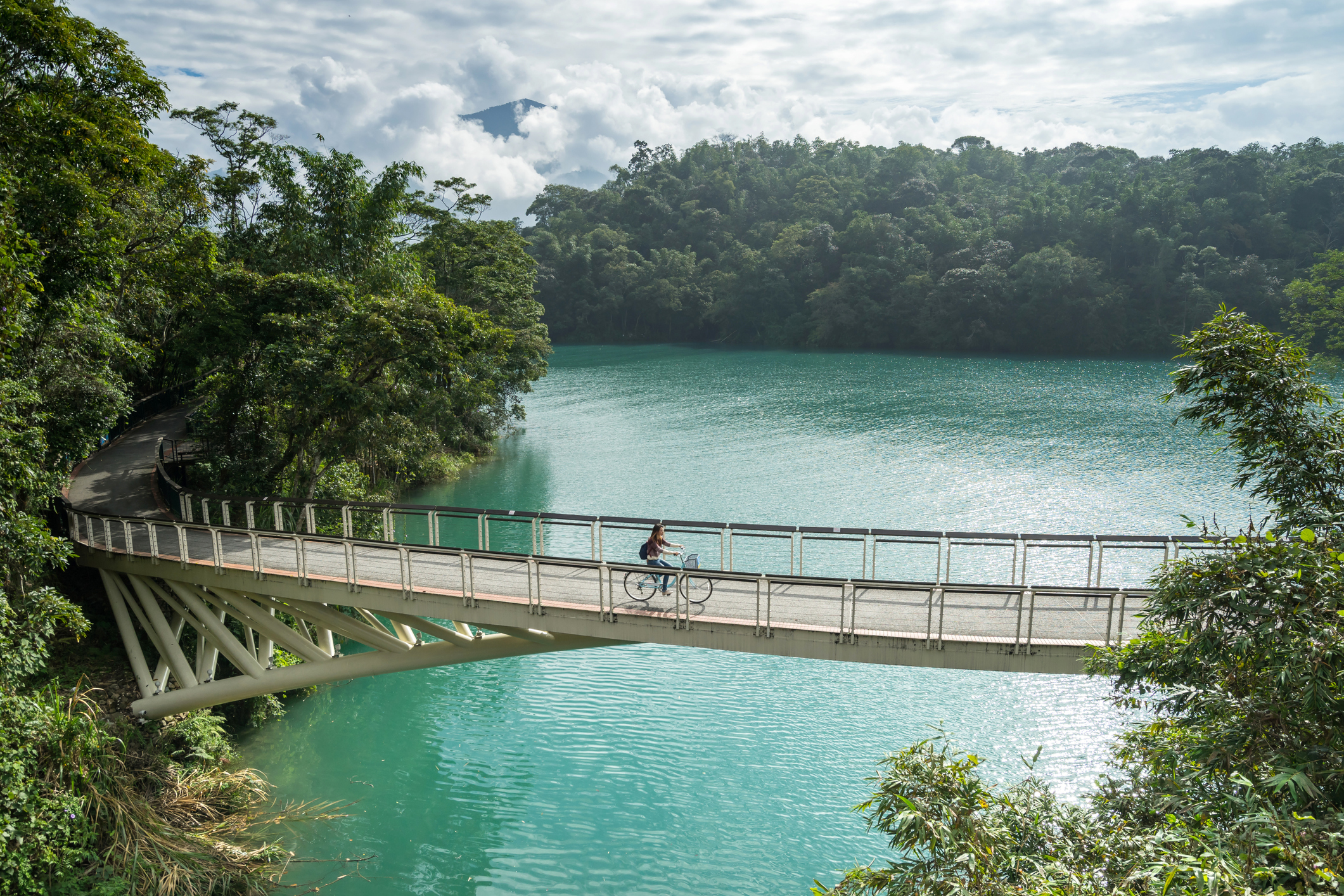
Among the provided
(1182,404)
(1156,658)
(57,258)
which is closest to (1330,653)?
(1156,658)

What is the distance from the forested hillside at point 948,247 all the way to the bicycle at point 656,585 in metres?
55.9

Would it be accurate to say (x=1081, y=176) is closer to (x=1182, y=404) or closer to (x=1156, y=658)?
(x=1182, y=404)

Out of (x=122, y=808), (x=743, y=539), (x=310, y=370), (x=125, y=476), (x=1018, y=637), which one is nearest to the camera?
(x=1018, y=637)

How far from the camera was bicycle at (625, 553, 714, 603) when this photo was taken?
10.8 m

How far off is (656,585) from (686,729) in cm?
536

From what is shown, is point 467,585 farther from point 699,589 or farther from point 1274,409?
point 1274,409

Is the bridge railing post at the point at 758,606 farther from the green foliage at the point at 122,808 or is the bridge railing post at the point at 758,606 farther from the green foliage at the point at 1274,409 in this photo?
the green foliage at the point at 122,808

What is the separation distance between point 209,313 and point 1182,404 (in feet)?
148

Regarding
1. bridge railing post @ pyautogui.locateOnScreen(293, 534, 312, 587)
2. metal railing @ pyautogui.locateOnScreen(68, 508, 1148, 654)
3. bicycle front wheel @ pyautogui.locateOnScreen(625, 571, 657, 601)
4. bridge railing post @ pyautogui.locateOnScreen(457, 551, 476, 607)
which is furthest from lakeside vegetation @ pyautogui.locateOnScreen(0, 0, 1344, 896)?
bridge railing post @ pyautogui.locateOnScreen(457, 551, 476, 607)

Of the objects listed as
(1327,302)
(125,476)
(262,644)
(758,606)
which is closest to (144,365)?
(125,476)

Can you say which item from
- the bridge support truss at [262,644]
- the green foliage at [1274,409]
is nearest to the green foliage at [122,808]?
the bridge support truss at [262,644]

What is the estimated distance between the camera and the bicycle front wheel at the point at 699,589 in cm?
1086

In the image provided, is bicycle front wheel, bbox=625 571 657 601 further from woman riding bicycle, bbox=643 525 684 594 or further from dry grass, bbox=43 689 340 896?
dry grass, bbox=43 689 340 896

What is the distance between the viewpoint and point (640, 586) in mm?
10852
